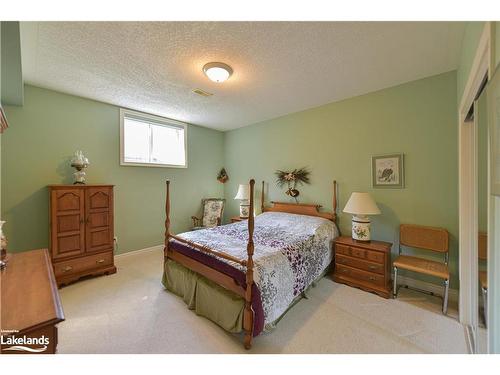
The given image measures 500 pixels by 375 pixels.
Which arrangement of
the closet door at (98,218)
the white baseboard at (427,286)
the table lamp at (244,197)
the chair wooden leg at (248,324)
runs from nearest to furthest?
the chair wooden leg at (248,324)
the white baseboard at (427,286)
the closet door at (98,218)
the table lamp at (244,197)

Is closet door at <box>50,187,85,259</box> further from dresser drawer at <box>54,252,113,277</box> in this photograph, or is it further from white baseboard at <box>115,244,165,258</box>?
white baseboard at <box>115,244,165,258</box>

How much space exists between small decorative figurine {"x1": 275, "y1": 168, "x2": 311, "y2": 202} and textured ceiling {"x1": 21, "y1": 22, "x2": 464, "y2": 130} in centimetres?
123

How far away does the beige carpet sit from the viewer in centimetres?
162

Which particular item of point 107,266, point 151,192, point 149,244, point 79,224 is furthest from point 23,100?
point 149,244

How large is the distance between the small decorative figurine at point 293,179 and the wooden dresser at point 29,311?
3231 mm

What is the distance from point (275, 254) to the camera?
6.41 feet

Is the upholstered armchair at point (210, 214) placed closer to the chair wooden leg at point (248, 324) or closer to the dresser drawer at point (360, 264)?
the dresser drawer at point (360, 264)

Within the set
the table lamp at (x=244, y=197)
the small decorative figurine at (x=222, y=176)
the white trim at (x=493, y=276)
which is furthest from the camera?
the small decorative figurine at (x=222, y=176)

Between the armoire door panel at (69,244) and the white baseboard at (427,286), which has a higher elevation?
the armoire door panel at (69,244)

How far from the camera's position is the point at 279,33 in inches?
66.9

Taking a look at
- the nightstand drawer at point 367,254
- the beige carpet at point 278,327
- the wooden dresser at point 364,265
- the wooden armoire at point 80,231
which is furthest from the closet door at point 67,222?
the nightstand drawer at point 367,254

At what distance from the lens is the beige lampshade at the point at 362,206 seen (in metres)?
2.50

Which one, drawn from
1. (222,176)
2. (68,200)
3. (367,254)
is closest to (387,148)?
(367,254)

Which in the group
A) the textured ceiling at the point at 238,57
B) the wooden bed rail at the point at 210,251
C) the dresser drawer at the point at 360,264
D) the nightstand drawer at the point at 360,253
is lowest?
the dresser drawer at the point at 360,264
